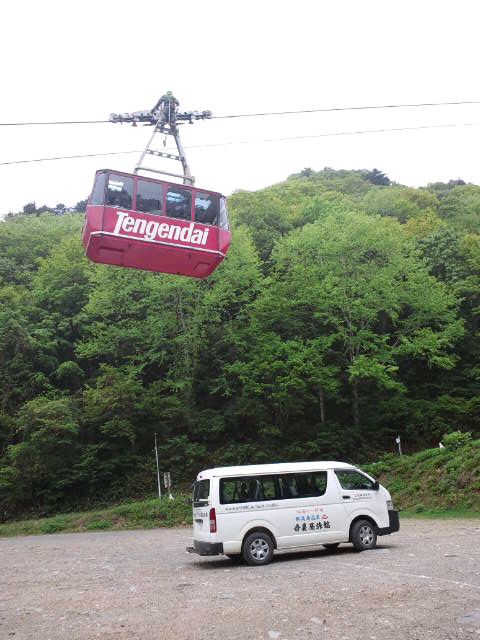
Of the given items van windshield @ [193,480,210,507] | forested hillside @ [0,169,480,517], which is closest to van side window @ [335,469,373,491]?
van windshield @ [193,480,210,507]

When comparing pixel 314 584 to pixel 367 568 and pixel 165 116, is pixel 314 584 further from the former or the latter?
pixel 165 116

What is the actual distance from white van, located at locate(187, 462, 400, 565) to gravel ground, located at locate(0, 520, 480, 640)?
0.41 meters

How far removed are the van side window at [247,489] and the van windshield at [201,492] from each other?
0.38 m

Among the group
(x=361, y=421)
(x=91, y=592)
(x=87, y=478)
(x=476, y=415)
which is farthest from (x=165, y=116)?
(x=476, y=415)

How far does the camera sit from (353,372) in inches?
1148

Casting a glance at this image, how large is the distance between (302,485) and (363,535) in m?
1.73

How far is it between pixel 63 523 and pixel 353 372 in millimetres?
14754

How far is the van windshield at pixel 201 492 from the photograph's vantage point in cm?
1212

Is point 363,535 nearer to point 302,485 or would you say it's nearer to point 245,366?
point 302,485

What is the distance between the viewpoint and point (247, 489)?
39.5 ft

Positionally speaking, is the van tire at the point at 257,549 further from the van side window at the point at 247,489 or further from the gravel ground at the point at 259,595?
the van side window at the point at 247,489

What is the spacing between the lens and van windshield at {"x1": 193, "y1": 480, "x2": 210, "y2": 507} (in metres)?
12.1

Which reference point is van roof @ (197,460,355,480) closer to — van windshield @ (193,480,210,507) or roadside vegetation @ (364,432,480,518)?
van windshield @ (193,480,210,507)

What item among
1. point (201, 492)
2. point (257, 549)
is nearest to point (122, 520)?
point (201, 492)
